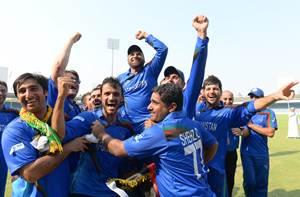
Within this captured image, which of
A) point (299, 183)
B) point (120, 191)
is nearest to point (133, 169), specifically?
point (120, 191)

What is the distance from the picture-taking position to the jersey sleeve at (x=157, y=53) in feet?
17.9

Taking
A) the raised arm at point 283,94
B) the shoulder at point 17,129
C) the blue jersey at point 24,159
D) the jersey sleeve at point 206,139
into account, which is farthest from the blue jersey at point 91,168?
the raised arm at point 283,94

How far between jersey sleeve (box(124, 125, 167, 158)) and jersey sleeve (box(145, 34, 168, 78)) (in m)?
2.55

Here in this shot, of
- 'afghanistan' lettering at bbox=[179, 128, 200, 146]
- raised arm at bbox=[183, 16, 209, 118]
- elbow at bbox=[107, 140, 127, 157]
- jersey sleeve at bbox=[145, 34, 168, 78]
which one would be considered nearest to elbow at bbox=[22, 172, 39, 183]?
elbow at bbox=[107, 140, 127, 157]

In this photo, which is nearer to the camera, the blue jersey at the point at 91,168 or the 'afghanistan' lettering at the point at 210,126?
the blue jersey at the point at 91,168

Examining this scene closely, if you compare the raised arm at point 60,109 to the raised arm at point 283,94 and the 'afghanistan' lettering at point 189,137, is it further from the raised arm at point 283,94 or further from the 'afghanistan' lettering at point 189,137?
the raised arm at point 283,94

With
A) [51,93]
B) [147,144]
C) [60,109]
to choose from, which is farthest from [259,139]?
[60,109]

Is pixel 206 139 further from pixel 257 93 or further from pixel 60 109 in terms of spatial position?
pixel 257 93

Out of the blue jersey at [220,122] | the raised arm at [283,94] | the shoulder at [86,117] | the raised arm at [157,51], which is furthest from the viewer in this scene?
the raised arm at [157,51]

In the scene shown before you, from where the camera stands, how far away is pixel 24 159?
2781mm

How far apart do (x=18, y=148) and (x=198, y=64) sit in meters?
2.22

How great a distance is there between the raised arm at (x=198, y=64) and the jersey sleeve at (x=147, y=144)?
120cm

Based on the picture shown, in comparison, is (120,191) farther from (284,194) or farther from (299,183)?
(299,183)

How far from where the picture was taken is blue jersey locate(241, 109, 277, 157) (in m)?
7.71
